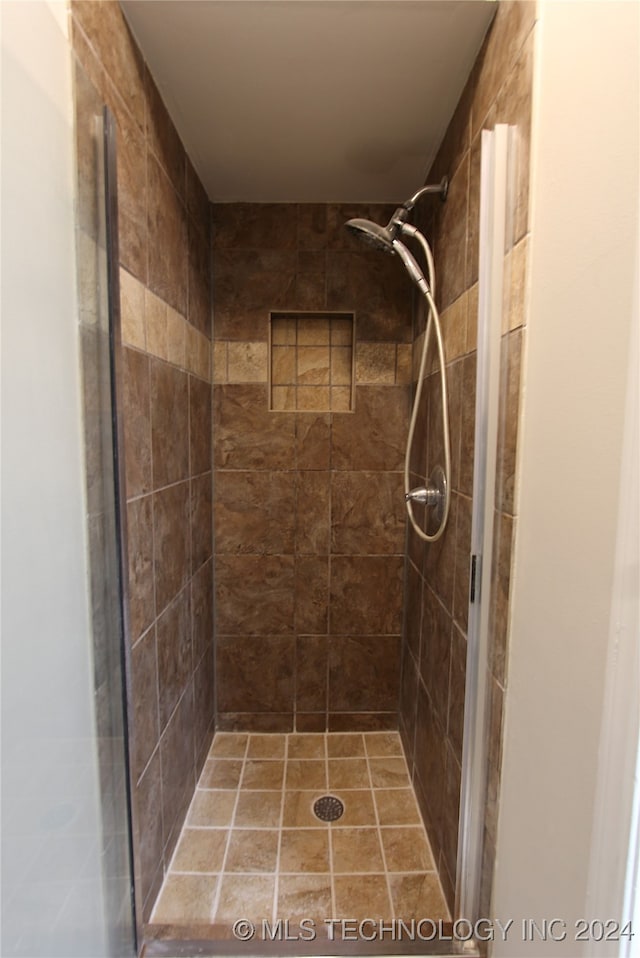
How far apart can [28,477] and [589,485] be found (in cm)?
83

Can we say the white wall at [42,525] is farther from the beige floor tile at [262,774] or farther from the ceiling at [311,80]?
the beige floor tile at [262,774]

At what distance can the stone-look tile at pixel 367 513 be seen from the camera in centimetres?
169

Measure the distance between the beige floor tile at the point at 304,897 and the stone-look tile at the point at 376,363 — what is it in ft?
5.47

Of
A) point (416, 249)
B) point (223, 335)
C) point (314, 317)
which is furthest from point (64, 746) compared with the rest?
point (416, 249)

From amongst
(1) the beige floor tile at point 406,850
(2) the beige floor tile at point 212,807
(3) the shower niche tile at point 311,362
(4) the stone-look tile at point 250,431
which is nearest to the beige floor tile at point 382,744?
(1) the beige floor tile at point 406,850

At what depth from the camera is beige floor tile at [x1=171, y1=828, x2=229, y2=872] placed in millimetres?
1163

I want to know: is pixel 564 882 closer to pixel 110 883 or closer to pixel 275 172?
pixel 110 883

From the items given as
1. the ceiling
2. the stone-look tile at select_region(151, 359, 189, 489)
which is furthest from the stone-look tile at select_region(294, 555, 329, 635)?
the ceiling

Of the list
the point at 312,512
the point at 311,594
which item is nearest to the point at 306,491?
the point at 312,512

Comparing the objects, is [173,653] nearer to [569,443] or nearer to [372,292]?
[569,443]

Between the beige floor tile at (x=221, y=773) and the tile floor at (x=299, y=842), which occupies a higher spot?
the tile floor at (x=299, y=842)

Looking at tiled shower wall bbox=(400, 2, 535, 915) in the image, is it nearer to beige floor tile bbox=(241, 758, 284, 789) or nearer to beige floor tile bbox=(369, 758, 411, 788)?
beige floor tile bbox=(369, 758, 411, 788)

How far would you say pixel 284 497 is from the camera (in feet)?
5.55

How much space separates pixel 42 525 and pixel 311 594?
1.24 m
